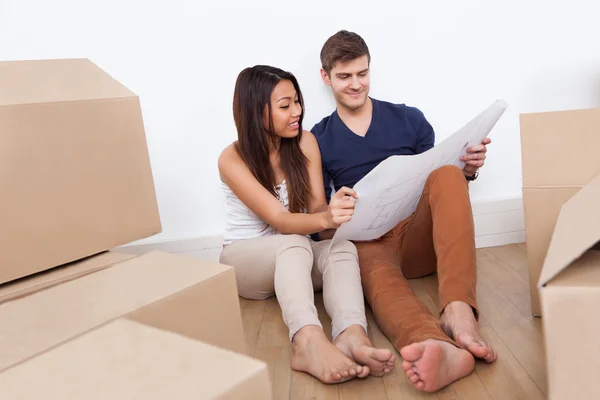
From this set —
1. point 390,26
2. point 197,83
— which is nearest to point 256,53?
point 197,83

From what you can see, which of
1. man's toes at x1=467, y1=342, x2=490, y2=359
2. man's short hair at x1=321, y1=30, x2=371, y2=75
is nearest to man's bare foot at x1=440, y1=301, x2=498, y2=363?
man's toes at x1=467, y1=342, x2=490, y2=359

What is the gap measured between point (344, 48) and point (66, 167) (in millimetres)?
801

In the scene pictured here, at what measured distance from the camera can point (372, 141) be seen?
1507mm

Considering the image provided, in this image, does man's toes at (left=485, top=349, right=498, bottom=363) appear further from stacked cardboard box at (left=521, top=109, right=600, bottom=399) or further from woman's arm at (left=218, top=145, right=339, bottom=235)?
woman's arm at (left=218, top=145, right=339, bottom=235)

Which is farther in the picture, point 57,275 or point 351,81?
point 351,81

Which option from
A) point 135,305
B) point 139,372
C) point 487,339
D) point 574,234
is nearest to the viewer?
point 139,372

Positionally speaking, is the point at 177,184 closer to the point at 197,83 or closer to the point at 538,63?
the point at 197,83

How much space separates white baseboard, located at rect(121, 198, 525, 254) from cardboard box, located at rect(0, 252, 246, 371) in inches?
32.0

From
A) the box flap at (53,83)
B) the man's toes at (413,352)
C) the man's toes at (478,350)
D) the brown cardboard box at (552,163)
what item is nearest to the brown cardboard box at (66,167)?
the box flap at (53,83)

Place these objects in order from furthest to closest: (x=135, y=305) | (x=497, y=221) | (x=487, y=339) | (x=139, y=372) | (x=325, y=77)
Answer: (x=497, y=221) < (x=325, y=77) < (x=487, y=339) < (x=135, y=305) < (x=139, y=372)

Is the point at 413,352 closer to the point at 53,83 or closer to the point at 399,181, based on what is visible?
the point at 399,181

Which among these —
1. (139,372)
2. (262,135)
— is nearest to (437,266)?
(262,135)

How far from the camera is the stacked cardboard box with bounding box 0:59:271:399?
50 centimetres

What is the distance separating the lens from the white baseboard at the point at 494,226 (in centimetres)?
169
